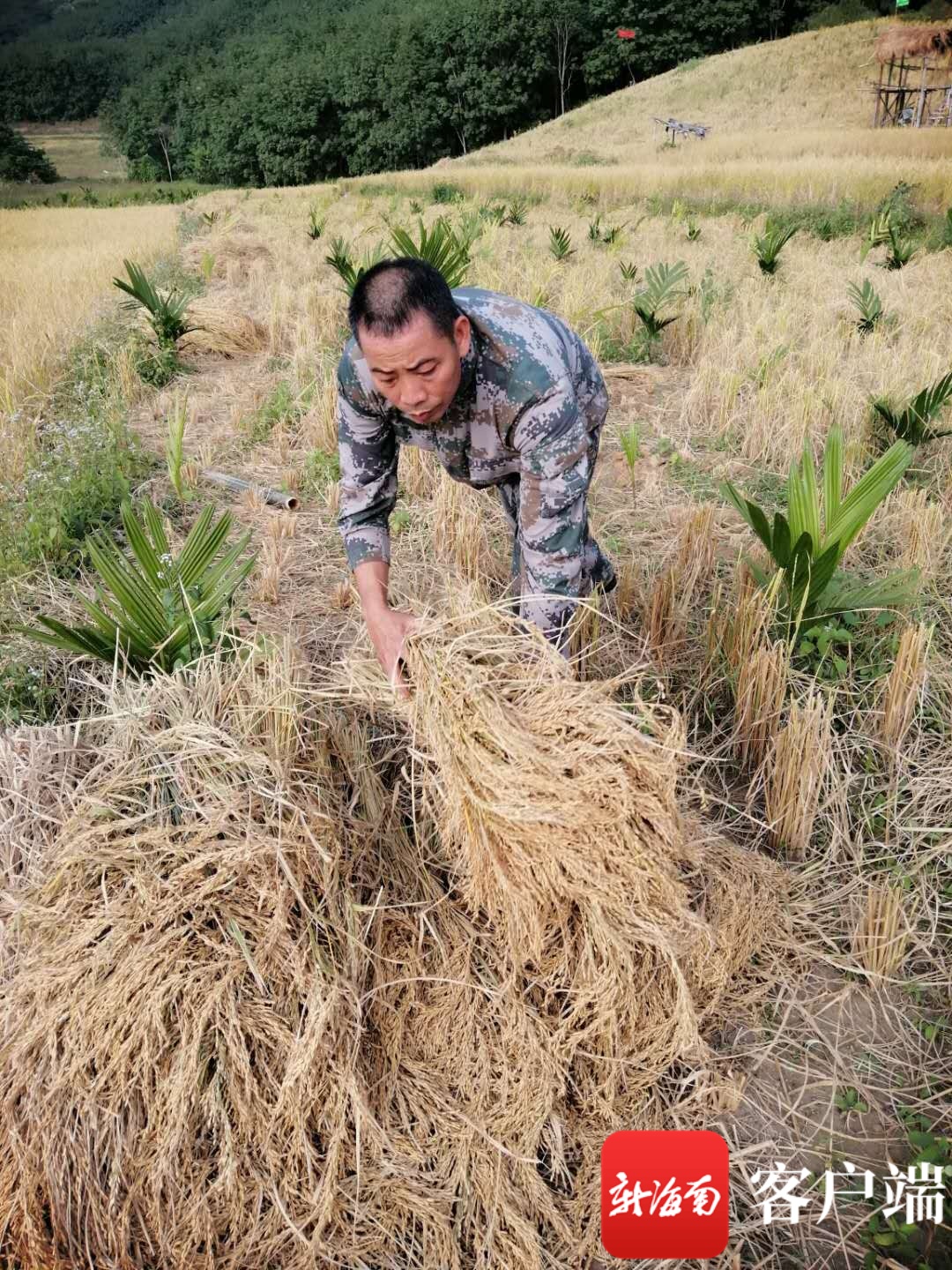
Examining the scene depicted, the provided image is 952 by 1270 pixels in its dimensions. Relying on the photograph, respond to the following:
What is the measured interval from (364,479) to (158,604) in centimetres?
58

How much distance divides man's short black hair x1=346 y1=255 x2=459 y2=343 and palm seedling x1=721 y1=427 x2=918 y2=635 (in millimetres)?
902

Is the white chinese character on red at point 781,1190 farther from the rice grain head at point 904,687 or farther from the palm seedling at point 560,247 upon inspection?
the palm seedling at point 560,247

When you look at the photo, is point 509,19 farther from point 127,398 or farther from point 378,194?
point 127,398

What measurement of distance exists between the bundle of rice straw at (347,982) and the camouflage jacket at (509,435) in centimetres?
44

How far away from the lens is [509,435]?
1842 millimetres

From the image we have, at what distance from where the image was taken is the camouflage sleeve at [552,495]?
66.4 inches

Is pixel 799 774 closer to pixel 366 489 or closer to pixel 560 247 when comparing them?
pixel 366 489

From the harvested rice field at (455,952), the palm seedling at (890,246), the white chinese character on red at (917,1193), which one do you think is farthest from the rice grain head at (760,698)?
the palm seedling at (890,246)

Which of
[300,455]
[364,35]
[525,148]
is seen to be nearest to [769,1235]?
[300,455]

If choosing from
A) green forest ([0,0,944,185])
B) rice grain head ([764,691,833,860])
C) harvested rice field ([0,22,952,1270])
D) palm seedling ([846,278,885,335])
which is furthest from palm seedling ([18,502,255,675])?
green forest ([0,0,944,185])

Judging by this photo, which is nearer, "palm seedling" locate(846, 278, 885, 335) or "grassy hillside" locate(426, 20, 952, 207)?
"palm seedling" locate(846, 278, 885, 335)

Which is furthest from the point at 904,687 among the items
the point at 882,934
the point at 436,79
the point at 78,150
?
the point at 78,150

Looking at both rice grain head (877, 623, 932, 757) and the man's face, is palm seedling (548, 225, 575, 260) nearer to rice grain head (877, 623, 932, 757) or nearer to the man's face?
rice grain head (877, 623, 932, 757)

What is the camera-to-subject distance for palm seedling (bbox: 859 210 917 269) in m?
7.07
